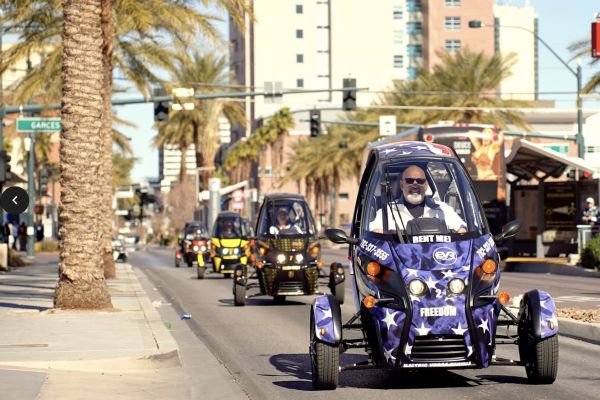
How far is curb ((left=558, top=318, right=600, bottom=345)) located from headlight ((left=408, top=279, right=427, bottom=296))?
587 centimetres

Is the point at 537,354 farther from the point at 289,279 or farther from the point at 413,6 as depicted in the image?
the point at 413,6

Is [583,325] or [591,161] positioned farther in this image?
[591,161]

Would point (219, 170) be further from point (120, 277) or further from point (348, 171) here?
point (120, 277)

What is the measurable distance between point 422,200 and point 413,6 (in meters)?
134

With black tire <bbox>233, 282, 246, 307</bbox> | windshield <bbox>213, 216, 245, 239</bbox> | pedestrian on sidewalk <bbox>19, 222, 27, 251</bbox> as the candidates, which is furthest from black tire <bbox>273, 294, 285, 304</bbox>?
pedestrian on sidewalk <bbox>19, 222, 27, 251</bbox>

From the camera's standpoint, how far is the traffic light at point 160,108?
136ft

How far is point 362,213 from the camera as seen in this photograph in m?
12.9

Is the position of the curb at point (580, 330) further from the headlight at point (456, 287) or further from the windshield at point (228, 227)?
the windshield at point (228, 227)

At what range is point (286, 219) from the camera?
2605 centimetres

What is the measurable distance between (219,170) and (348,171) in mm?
39541

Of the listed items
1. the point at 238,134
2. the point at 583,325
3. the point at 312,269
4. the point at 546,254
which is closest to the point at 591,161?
the point at 546,254

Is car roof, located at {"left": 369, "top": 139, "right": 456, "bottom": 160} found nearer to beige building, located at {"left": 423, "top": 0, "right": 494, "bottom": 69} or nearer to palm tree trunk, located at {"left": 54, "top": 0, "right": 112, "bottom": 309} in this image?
palm tree trunk, located at {"left": 54, "top": 0, "right": 112, "bottom": 309}

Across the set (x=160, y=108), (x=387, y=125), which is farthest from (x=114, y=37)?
(x=387, y=125)

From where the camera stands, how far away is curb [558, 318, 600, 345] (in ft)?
54.4
